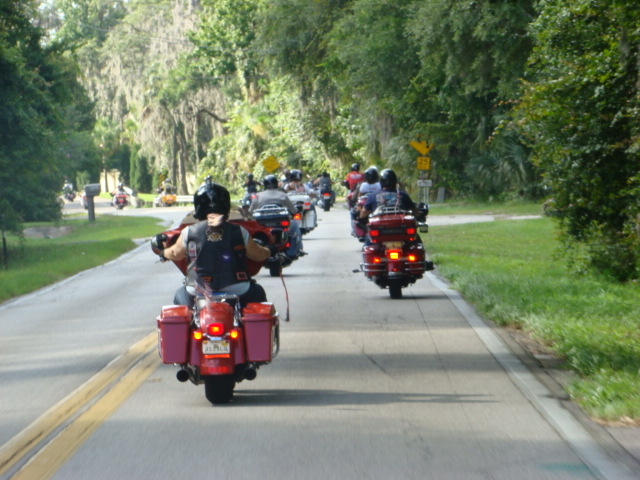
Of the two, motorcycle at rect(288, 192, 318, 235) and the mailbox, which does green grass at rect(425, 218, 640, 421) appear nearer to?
motorcycle at rect(288, 192, 318, 235)

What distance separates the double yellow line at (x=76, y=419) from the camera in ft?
22.0

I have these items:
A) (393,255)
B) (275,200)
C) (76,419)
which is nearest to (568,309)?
(393,255)

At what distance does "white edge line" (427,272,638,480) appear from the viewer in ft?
20.8

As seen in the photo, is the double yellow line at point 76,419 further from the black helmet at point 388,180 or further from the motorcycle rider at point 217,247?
the black helmet at point 388,180

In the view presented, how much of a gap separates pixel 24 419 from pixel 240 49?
182 ft

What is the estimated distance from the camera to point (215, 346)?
784 centimetres

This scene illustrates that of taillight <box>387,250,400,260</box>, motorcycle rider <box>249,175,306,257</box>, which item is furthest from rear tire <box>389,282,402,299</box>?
motorcycle rider <box>249,175,306,257</box>

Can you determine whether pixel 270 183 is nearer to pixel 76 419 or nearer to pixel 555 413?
pixel 76 419

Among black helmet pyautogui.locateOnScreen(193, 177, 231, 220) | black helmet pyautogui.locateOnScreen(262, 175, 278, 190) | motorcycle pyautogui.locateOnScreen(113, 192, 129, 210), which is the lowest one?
motorcycle pyautogui.locateOnScreen(113, 192, 129, 210)

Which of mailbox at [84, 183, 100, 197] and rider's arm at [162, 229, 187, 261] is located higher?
rider's arm at [162, 229, 187, 261]

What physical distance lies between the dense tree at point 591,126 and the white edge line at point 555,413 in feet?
11.8

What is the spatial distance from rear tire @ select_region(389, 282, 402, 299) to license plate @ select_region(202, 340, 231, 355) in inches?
318

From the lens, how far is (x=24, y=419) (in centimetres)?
807

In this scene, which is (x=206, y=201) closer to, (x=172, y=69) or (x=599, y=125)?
(x=599, y=125)
